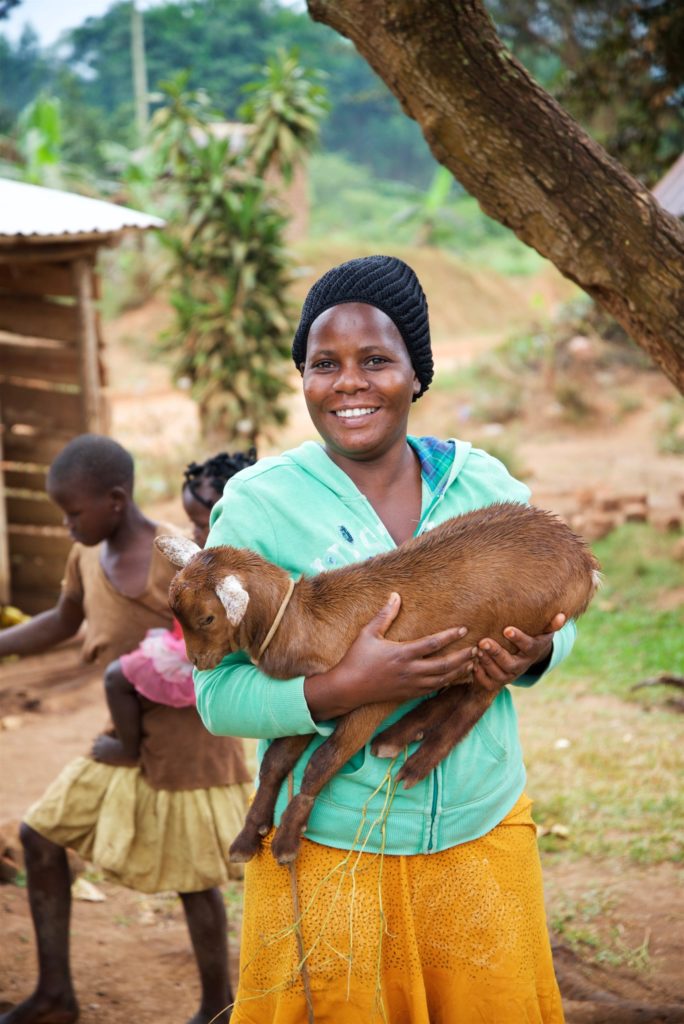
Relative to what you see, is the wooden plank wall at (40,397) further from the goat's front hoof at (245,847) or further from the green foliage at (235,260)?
the goat's front hoof at (245,847)

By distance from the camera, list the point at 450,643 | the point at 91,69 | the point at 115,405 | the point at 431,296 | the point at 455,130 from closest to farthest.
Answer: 1. the point at 450,643
2. the point at 455,130
3. the point at 115,405
4. the point at 431,296
5. the point at 91,69

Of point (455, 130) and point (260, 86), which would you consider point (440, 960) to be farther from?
point (260, 86)

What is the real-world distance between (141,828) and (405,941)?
1.63 m

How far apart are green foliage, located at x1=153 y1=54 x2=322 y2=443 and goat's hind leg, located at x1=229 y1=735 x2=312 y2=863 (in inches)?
395

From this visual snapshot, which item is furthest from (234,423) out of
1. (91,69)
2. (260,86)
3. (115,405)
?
(91,69)

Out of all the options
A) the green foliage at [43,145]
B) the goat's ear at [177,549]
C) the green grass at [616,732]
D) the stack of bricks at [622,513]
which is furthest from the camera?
the green foliage at [43,145]

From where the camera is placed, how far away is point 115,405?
66.9 feet

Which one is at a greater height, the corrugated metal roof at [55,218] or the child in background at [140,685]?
the corrugated metal roof at [55,218]

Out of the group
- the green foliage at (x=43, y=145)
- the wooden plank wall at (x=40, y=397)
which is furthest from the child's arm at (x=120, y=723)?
the green foliage at (x=43, y=145)

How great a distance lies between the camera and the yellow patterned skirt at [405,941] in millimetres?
2271

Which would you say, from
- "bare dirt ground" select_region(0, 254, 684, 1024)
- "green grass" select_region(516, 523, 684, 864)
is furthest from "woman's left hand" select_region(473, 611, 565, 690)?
"green grass" select_region(516, 523, 684, 864)

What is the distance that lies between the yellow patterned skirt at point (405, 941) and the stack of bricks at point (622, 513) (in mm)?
8227

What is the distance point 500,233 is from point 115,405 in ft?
70.0

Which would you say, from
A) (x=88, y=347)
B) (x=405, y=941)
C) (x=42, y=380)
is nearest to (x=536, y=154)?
(x=405, y=941)
